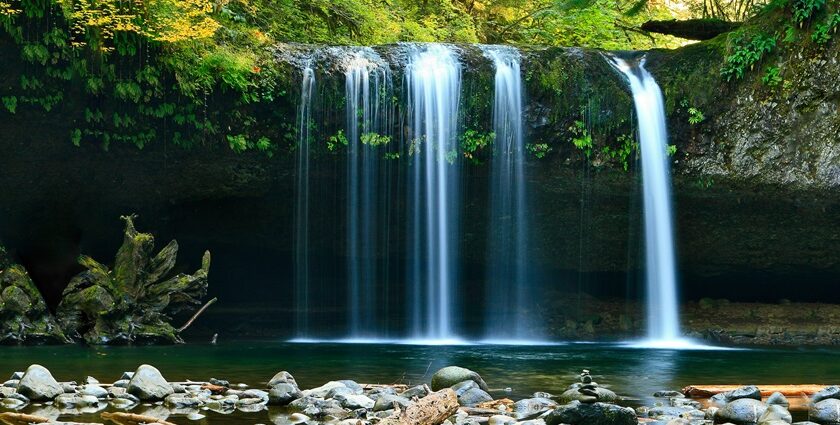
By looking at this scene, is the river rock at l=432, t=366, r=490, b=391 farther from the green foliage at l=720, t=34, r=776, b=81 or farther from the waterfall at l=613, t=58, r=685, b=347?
the green foliage at l=720, t=34, r=776, b=81

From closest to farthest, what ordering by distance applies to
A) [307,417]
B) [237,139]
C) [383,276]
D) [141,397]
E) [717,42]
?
[307,417] < [141,397] < [237,139] < [717,42] < [383,276]

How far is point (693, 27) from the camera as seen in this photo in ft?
62.0

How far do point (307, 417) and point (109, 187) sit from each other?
10.1 m

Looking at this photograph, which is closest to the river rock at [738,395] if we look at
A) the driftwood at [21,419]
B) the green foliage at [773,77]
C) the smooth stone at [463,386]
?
the smooth stone at [463,386]

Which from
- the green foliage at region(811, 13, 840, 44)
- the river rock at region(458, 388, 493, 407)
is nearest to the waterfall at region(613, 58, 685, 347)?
the green foliage at region(811, 13, 840, 44)

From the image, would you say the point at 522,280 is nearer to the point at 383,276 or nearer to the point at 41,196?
the point at 383,276

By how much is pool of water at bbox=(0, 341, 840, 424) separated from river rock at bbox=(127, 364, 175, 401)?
0.51 m

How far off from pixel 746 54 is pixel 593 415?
439 inches

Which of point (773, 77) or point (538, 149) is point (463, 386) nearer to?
point (538, 149)

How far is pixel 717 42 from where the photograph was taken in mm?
17031

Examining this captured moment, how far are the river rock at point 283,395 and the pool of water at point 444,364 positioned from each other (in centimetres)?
39

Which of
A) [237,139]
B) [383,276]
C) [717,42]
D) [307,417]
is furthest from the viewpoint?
[383,276]

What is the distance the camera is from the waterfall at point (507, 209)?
16828 millimetres

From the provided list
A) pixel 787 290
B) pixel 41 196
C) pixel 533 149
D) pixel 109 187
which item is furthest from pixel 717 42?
pixel 41 196
